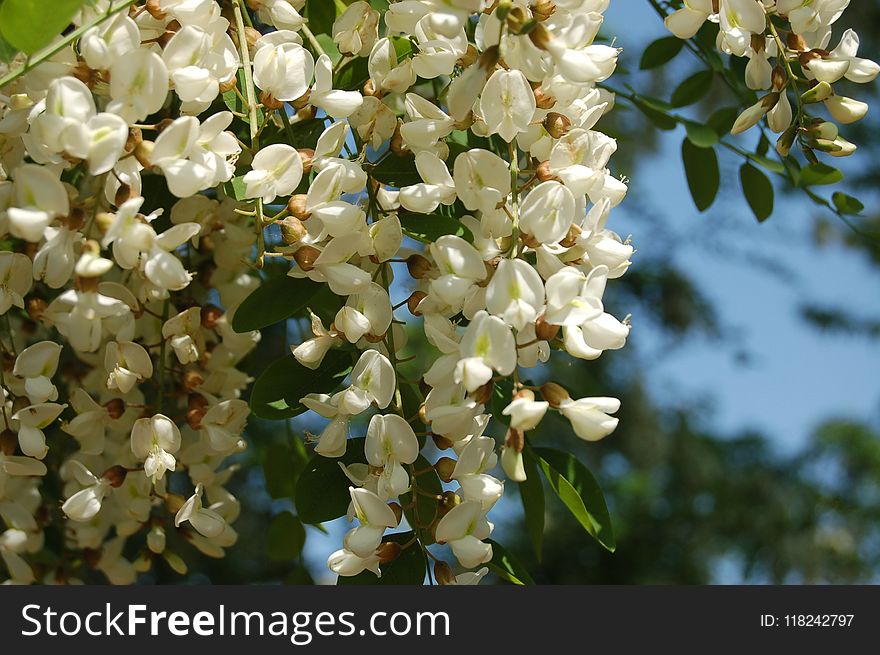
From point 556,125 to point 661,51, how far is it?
0.40 metres

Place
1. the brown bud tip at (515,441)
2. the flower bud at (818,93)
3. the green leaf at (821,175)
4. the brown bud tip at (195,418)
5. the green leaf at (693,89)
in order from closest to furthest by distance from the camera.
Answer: the brown bud tip at (515,441), the flower bud at (818,93), the brown bud tip at (195,418), the green leaf at (821,175), the green leaf at (693,89)

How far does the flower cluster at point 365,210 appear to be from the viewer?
1.52 feet

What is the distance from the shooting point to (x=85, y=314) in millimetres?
469

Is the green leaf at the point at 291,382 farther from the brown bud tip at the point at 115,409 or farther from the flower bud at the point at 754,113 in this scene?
the flower bud at the point at 754,113

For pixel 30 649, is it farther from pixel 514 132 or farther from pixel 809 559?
pixel 809 559

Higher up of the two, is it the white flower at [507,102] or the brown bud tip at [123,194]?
A: the brown bud tip at [123,194]

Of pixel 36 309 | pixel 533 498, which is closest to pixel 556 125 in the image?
pixel 533 498

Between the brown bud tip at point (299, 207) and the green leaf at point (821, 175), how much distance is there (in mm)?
427

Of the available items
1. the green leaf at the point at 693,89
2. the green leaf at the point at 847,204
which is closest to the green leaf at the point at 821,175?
the green leaf at the point at 847,204

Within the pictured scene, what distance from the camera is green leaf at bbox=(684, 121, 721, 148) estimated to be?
836mm

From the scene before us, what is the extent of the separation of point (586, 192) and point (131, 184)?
0.22m

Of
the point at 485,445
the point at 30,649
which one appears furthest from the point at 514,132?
the point at 30,649

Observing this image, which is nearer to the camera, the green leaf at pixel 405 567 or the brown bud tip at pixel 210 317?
the green leaf at pixel 405 567

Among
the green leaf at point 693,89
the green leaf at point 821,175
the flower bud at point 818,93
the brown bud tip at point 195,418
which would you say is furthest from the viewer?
the green leaf at point 693,89
